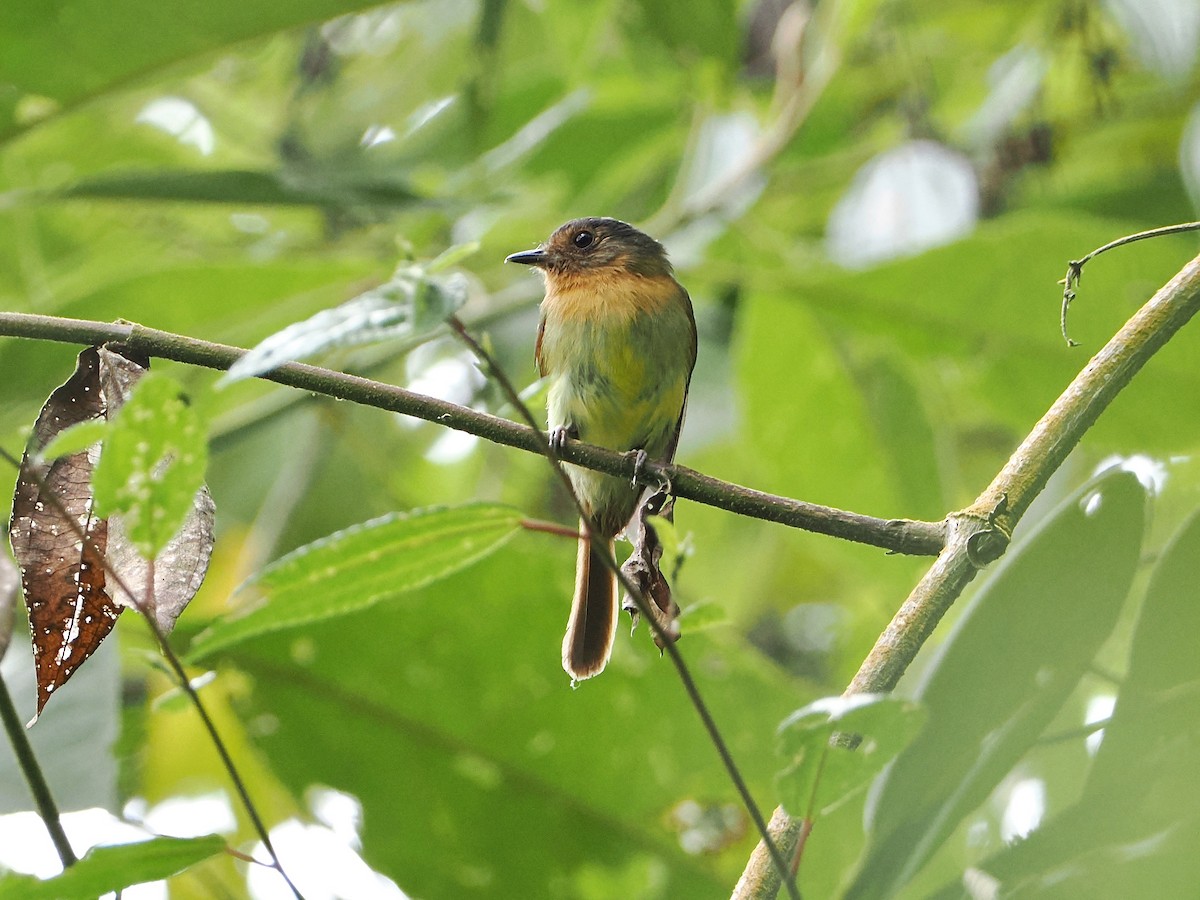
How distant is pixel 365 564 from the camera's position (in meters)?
1.50

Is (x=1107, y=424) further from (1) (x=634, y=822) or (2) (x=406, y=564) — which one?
(2) (x=406, y=564)

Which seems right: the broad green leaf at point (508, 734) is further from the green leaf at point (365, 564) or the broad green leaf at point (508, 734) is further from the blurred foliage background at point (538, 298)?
the green leaf at point (365, 564)

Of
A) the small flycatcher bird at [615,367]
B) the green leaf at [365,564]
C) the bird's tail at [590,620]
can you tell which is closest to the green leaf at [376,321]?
the green leaf at [365,564]

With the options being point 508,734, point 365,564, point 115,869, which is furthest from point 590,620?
point 115,869

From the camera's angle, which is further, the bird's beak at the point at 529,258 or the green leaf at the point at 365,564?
the bird's beak at the point at 529,258

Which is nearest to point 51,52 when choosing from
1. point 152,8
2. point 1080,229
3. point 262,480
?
point 152,8

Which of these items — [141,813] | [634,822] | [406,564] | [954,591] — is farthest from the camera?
[141,813]

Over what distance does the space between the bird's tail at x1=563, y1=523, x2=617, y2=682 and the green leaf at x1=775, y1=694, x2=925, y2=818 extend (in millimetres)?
1104

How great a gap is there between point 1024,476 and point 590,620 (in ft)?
4.57

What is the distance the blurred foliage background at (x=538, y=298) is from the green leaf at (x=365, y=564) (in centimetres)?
28

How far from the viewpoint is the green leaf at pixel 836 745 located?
3.70 ft

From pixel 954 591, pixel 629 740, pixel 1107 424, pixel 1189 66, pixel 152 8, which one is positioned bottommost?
pixel 954 591

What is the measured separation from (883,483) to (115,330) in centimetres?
223

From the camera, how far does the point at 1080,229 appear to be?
298 cm
